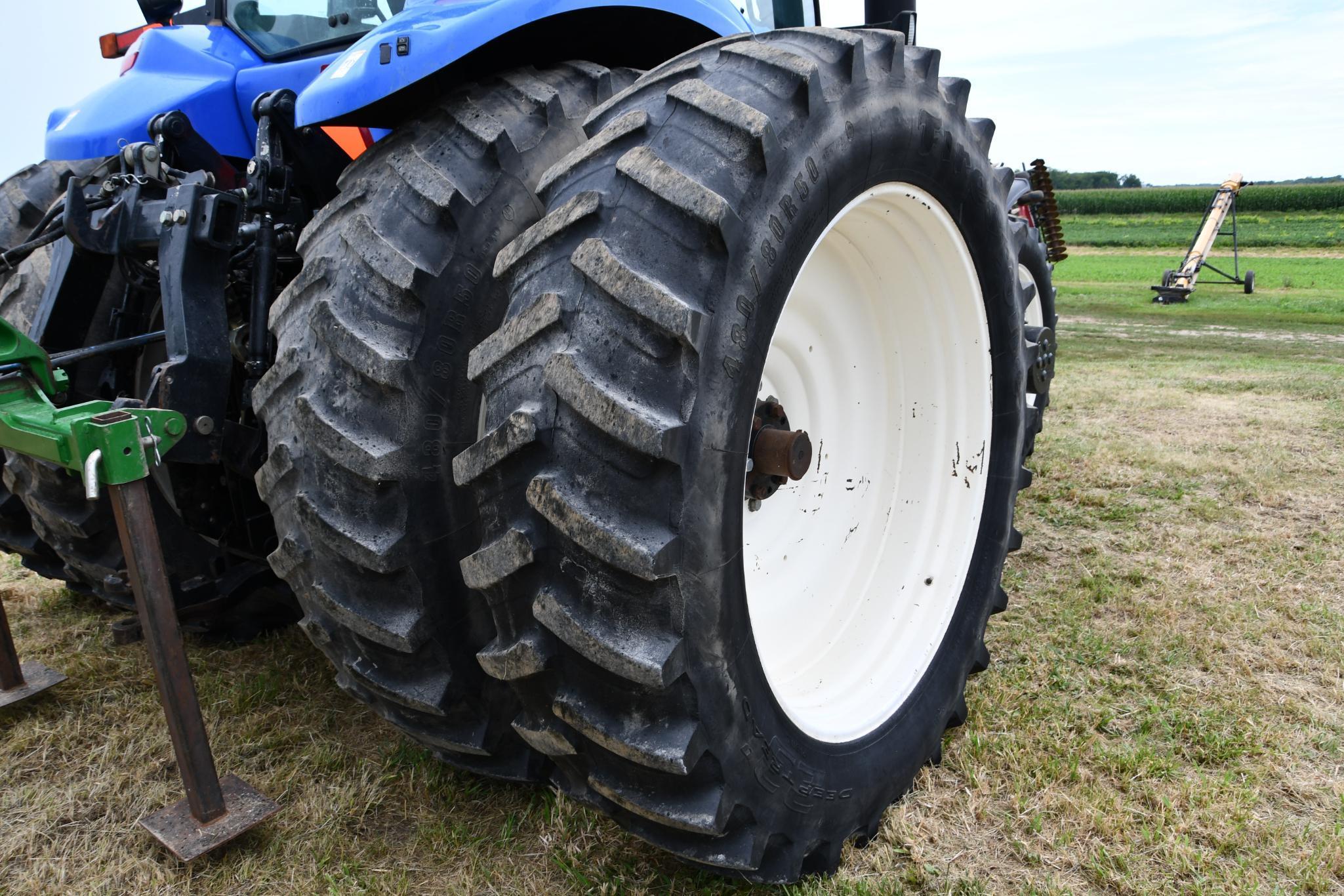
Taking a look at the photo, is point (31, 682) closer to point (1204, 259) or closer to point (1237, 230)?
point (1204, 259)

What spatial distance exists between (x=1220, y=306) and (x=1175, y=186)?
4340cm

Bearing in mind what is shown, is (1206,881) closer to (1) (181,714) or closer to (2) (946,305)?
(2) (946,305)

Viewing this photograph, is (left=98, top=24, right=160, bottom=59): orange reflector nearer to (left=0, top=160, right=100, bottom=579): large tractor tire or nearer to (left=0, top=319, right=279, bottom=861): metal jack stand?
(left=0, top=160, right=100, bottom=579): large tractor tire

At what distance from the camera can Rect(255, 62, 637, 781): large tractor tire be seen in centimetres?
164

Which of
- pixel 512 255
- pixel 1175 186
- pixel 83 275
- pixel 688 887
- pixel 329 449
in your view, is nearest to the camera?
pixel 512 255

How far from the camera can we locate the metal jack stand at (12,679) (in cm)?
251

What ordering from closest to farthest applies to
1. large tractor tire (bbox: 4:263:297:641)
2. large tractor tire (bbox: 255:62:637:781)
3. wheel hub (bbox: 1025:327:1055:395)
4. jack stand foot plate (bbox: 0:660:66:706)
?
large tractor tire (bbox: 255:62:637:781)
large tractor tire (bbox: 4:263:297:641)
jack stand foot plate (bbox: 0:660:66:706)
wheel hub (bbox: 1025:327:1055:395)

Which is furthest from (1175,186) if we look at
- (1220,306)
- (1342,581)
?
(1342,581)

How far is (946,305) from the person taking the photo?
227 centimetres

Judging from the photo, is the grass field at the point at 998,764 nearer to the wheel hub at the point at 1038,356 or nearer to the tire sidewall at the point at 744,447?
the tire sidewall at the point at 744,447

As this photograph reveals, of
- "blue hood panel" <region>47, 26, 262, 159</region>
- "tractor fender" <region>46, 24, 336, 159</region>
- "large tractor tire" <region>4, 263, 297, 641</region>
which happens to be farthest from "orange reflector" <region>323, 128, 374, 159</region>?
"large tractor tire" <region>4, 263, 297, 641</region>

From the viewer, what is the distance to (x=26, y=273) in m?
2.68

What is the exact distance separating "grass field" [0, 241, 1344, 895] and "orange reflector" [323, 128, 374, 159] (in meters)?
1.43

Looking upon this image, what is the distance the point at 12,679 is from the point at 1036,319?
4.32 meters
